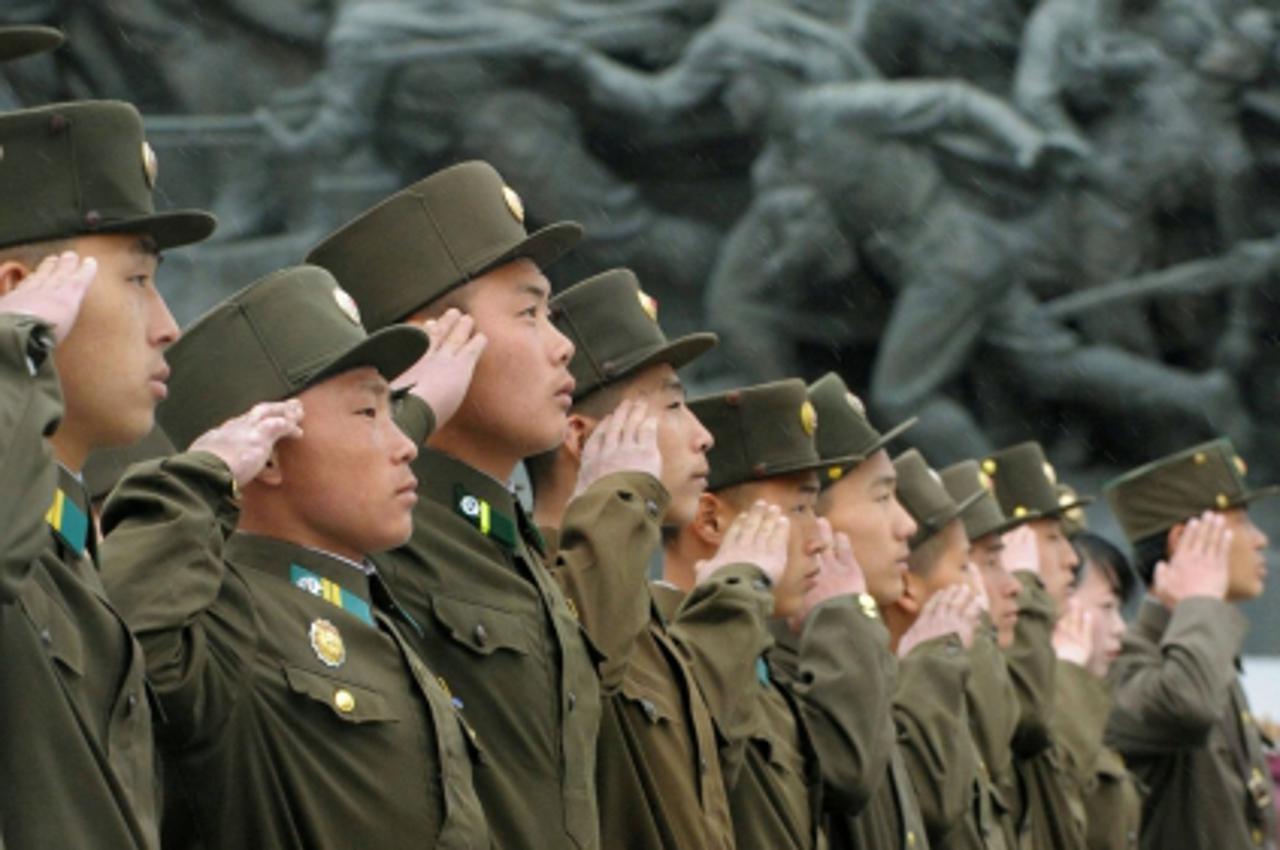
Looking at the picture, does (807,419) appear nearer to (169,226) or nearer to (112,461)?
(112,461)

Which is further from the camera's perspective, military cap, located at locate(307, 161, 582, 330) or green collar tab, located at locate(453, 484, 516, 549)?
military cap, located at locate(307, 161, 582, 330)

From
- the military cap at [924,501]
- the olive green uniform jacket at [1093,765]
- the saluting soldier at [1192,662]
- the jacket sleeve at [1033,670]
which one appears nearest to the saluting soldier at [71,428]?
the military cap at [924,501]

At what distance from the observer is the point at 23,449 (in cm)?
250

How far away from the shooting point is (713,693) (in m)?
4.35

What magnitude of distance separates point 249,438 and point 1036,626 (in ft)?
11.7

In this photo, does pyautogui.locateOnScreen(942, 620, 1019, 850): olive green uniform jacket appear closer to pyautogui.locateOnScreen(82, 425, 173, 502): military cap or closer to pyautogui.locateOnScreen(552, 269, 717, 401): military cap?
pyautogui.locateOnScreen(552, 269, 717, 401): military cap

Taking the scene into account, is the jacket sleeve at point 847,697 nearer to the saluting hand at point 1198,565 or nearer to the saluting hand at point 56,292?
the saluting hand at point 56,292

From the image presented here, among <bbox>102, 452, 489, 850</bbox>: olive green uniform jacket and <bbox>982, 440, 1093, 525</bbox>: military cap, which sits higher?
<bbox>102, 452, 489, 850</bbox>: olive green uniform jacket

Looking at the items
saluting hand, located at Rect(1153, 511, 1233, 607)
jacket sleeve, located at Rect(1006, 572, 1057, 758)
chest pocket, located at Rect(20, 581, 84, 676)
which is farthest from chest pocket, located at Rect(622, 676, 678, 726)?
saluting hand, located at Rect(1153, 511, 1233, 607)

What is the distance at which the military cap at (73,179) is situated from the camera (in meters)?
3.12

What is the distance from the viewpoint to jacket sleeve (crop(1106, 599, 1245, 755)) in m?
6.87

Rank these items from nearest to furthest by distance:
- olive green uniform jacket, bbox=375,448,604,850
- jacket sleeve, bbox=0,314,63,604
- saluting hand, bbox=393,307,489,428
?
jacket sleeve, bbox=0,314,63,604 → olive green uniform jacket, bbox=375,448,604,850 → saluting hand, bbox=393,307,489,428

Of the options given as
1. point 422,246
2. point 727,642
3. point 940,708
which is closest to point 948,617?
point 940,708

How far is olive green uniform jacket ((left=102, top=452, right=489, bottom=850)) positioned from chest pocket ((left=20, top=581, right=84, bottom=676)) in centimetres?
21
